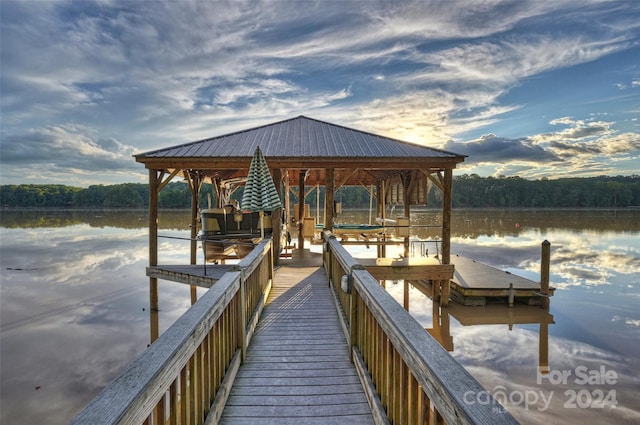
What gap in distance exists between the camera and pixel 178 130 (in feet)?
81.7

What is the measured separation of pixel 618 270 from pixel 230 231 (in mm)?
18924

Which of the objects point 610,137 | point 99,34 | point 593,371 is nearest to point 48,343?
point 99,34

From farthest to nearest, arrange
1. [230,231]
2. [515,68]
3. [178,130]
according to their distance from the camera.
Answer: [178,130] < [515,68] < [230,231]

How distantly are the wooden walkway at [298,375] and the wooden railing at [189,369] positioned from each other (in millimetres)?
215

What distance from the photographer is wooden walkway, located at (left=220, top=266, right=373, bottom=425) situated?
8.96 ft

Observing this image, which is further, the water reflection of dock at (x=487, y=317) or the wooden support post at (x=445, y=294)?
the wooden support post at (x=445, y=294)

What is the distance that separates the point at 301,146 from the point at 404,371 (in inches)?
336

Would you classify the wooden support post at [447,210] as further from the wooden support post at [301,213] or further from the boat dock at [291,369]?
the boat dock at [291,369]

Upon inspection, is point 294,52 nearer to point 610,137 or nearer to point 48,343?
point 48,343

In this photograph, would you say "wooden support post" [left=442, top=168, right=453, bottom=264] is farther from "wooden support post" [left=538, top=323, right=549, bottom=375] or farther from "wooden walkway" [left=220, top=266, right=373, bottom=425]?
"wooden walkway" [left=220, top=266, right=373, bottom=425]

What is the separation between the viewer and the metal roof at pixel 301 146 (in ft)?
29.8

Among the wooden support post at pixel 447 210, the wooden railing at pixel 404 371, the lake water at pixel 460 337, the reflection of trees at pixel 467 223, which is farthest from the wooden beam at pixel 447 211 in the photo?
the reflection of trees at pixel 467 223

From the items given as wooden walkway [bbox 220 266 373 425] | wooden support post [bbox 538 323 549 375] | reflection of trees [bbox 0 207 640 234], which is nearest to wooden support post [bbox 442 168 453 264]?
wooden support post [bbox 538 323 549 375]

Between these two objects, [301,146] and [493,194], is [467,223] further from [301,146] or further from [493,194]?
[493,194]
